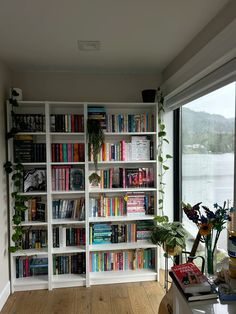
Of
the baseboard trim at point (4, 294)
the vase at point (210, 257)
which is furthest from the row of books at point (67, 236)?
the vase at point (210, 257)

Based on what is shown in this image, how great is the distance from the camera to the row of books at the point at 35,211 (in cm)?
283

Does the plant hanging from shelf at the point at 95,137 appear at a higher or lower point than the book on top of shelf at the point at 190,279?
higher

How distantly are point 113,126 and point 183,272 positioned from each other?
68.6 inches

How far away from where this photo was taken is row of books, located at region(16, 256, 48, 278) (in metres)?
2.85

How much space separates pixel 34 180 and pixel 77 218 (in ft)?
2.06

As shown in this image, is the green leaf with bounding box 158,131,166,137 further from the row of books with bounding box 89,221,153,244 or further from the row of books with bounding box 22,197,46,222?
the row of books with bounding box 22,197,46,222

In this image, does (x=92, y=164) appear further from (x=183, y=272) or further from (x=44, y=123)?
(x=183, y=272)

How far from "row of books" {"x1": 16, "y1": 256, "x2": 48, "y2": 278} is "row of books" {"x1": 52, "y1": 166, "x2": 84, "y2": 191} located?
833mm

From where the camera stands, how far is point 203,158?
240 centimetres

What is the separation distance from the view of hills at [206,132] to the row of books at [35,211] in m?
1.70

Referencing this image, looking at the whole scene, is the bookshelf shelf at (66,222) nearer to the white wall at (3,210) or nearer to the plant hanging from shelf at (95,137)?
the white wall at (3,210)

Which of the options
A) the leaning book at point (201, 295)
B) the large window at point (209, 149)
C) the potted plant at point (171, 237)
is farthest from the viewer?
the potted plant at point (171, 237)

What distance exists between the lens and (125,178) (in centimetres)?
293

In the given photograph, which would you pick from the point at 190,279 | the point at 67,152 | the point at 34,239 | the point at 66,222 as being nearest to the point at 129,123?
the point at 67,152
